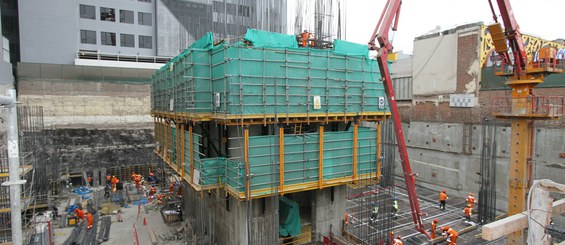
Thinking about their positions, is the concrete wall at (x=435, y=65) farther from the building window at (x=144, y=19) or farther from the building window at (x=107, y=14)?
the building window at (x=107, y=14)

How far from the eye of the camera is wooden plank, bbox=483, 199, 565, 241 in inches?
207

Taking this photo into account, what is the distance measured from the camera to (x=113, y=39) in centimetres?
3675

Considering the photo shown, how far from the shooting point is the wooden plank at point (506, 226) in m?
5.25

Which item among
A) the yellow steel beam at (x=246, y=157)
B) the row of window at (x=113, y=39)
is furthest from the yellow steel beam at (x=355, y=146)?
the row of window at (x=113, y=39)

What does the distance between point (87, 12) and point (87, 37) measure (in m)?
2.62

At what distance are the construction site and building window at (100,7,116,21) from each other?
195 mm

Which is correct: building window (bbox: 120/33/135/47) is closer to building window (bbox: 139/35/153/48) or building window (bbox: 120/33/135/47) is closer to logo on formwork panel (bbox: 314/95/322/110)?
building window (bbox: 139/35/153/48)

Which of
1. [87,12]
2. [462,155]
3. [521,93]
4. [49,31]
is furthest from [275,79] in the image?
[87,12]

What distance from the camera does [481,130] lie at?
74.7 ft

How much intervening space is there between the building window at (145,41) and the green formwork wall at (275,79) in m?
27.2

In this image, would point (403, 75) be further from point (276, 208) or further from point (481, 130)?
point (276, 208)

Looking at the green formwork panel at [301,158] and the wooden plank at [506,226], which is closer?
the wooden plank at [506,226]

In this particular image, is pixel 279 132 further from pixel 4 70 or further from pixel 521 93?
Result: pixel 4 70

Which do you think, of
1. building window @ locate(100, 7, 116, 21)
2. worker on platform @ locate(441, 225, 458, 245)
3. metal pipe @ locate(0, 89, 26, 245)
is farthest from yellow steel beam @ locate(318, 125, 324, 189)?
building window @ locate(100, 7, 116, 21)
